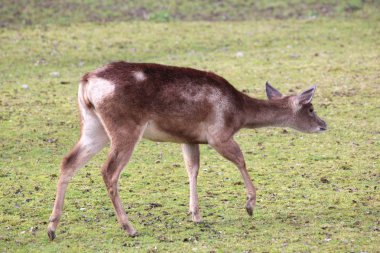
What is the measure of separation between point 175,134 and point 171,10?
13.0 metres

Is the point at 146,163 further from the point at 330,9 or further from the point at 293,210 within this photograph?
the point at 330,9

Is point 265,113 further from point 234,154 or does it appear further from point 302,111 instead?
point 234,154

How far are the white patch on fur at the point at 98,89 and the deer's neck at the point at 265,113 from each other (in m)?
1.59

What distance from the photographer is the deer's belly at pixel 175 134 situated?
8.08m

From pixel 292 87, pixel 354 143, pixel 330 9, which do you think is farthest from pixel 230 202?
pixel 330 9

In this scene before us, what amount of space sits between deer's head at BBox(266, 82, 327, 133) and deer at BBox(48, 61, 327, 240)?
678mm

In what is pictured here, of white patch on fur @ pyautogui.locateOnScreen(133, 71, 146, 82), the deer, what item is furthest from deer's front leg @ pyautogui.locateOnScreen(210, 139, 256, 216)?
white patch on fur @ pyautogui.locateOnScreen(133, 71, 146, 82)

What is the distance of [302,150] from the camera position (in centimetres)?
1136

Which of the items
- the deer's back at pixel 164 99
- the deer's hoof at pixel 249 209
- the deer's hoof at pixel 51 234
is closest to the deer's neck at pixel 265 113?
the deer's back at pixel 164 99

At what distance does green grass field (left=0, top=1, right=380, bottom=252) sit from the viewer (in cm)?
793

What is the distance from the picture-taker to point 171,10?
821 inches

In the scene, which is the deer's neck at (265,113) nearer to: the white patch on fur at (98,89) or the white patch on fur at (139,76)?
the white patch on fur at (139,76)

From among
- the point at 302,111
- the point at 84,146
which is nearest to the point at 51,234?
the point at 84,146

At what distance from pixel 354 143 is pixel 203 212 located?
365 cm
